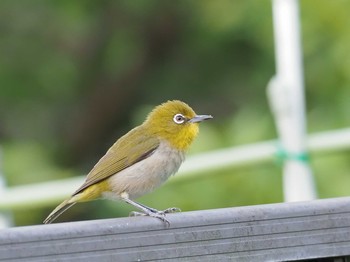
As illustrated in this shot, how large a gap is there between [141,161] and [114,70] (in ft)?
20.4

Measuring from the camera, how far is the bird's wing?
14.0ft

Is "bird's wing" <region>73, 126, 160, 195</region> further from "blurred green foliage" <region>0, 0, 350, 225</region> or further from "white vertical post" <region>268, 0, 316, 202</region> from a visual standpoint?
"blurred green foliage" <region>0, 0, 350, 225</region>

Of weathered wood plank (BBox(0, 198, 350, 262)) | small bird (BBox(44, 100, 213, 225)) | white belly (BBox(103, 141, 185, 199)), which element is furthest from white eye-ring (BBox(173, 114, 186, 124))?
weathered wood plank (BBox(0, 198, 350, 262))

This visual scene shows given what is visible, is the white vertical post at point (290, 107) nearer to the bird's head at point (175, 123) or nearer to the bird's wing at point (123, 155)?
the bird's head at point (175, 123)

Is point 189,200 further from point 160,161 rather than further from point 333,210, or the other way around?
point 333,210

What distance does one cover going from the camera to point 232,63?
9641mm

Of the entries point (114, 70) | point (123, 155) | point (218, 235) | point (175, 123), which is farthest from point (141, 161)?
point (114, 70)

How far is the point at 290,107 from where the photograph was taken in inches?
235

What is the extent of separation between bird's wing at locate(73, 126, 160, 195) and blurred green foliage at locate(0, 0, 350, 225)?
2963mm

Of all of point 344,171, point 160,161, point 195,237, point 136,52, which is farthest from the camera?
point 136,52

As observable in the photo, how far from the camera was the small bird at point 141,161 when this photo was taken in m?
4.24

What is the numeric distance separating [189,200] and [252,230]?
171 inches

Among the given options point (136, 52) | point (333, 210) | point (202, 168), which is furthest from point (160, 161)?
point (136, 52)


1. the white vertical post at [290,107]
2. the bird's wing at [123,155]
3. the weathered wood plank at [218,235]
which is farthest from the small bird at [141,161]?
the weathered wood plank at [218,235]
